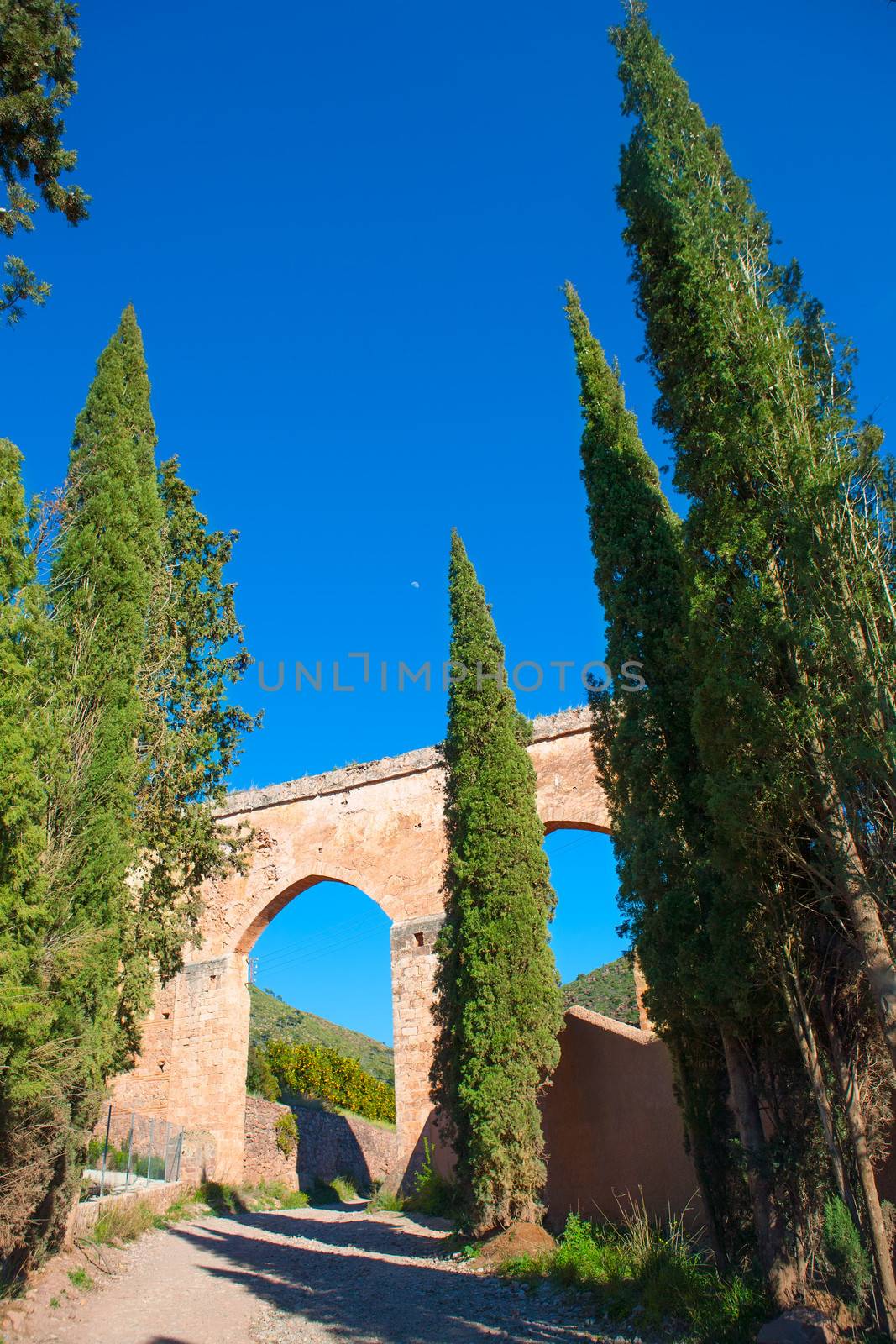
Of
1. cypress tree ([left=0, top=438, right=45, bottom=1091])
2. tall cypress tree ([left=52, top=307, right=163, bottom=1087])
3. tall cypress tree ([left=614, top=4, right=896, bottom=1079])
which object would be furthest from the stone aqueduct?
tall cypress tree ([left=614, top=4, right=896, bottom=1079])

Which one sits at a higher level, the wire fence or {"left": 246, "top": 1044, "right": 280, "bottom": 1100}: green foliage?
{"left": 246, "top": 1044, "right": 280, "bottom": 1100}: green foliage

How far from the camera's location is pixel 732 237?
18.0ft

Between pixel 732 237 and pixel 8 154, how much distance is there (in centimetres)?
484

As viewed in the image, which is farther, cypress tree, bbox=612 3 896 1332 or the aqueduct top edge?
the aqueduct top edge

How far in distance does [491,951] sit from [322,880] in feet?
21.6

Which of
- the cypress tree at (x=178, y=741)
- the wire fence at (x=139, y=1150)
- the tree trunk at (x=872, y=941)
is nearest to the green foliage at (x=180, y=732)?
the cypress tree at (x=178, y=741)

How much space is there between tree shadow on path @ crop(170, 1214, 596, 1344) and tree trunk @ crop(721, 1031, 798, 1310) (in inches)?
42.6

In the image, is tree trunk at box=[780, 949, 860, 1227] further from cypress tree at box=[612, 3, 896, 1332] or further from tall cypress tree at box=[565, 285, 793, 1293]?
tall cypress tree at box=[565, 285, 793, 1293]

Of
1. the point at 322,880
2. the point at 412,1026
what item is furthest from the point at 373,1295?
the point at 322,880

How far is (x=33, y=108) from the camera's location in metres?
5.73

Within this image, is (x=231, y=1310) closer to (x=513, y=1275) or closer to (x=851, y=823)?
(x=513, y=1275)

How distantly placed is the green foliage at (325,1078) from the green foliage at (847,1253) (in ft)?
58.7

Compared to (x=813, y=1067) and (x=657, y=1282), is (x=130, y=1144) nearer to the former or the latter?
(x=657, y=1282)

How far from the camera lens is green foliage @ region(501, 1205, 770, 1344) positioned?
4520mm
